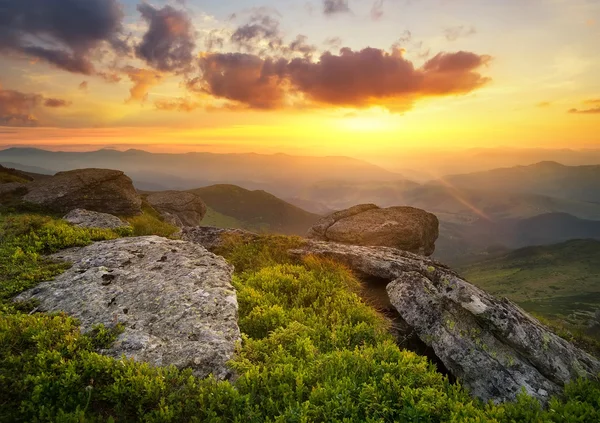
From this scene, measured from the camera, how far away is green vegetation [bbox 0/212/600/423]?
274 inches

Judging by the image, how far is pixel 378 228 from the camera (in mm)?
30141

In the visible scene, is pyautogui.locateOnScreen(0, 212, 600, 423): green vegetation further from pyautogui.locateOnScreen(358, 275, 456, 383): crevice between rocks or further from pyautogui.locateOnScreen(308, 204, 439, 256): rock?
pyautogui.locateOnScreen(308, 204, 439, 256): rock

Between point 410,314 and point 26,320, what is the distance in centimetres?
1124

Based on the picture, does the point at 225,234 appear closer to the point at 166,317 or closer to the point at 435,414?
the point at 166,317

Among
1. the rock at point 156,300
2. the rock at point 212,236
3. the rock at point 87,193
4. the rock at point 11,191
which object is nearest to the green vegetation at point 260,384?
→ the rock at point 156,300

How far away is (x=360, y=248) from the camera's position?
17.7m

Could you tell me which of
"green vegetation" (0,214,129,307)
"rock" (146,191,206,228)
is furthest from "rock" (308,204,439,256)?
"rock" (146,191,206,228)

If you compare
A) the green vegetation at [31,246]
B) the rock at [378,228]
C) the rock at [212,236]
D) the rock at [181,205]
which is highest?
the green vegetation at [31,246]

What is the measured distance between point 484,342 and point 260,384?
23.5 feet

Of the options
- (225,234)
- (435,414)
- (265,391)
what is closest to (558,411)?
(435,414)

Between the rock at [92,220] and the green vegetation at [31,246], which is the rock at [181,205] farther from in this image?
the green vegetation at [31,246]

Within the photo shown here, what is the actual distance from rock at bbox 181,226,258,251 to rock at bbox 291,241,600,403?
31.0 ft

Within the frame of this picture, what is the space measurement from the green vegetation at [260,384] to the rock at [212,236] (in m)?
8.83

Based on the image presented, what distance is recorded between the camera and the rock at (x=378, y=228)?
96.4 ft
